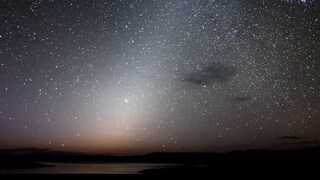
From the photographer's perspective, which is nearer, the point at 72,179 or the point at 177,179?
the point at 177,179

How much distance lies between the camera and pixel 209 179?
16.8m

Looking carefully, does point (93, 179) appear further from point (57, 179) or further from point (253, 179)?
point (253, 179)

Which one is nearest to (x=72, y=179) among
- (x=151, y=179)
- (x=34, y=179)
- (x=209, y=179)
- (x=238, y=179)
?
(x=34, y=179)

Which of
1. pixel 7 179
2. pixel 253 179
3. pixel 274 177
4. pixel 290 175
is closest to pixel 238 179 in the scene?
pixel 253 179

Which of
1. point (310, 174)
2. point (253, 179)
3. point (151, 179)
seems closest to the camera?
point (253, 179)

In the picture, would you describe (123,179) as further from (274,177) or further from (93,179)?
(274,177)

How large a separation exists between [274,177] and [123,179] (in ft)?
29.2

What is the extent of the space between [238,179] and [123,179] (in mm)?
7375

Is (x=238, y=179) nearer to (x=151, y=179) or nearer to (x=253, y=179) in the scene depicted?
(x=253, y=179)

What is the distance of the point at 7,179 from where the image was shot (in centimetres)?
1805

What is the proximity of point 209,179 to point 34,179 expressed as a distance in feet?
33.7

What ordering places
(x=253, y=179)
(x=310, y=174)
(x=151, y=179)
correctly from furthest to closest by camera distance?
1. (x=151, y=179)
2. (x=310, y=174)
3. (x=253, y=179)

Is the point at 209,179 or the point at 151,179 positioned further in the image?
the point at 151,179

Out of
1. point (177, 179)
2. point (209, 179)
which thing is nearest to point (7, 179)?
point (177, 179)
